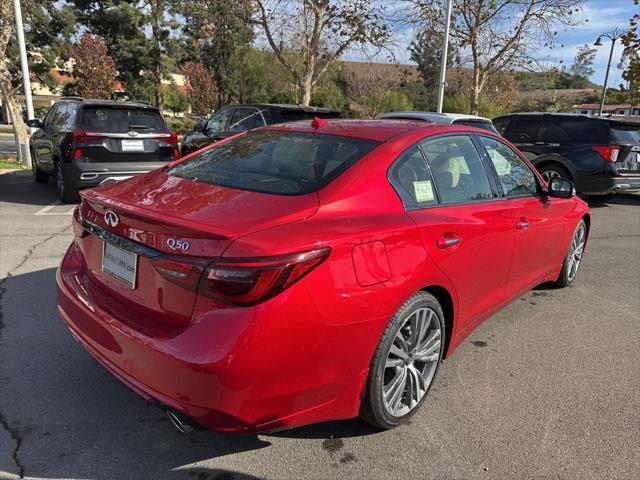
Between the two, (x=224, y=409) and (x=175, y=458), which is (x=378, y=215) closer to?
(x=224, y=409)

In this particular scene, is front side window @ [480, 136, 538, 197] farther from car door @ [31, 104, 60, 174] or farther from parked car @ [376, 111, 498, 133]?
car door @ [31, 104, 60, 174]

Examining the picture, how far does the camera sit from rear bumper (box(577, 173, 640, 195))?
9.25 meters

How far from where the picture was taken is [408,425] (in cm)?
274

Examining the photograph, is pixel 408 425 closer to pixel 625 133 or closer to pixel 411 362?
pixel 411 362

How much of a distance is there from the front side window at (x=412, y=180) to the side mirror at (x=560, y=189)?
1641 millimetres

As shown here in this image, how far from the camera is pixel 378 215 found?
2.45m

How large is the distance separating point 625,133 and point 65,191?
32.3ft

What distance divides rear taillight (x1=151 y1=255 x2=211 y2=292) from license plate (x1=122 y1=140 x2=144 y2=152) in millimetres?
6218

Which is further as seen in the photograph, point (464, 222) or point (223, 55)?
point (223, 55)

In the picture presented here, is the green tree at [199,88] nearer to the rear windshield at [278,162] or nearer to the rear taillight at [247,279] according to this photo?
the rear windshield at [278,162]

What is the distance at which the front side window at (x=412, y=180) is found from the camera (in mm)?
2670

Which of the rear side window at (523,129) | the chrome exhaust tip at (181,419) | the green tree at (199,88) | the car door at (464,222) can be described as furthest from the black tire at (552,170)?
the green tree at (199,88)

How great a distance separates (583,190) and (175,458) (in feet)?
30.5

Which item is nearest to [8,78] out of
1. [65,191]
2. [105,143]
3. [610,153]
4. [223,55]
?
[65,191]
